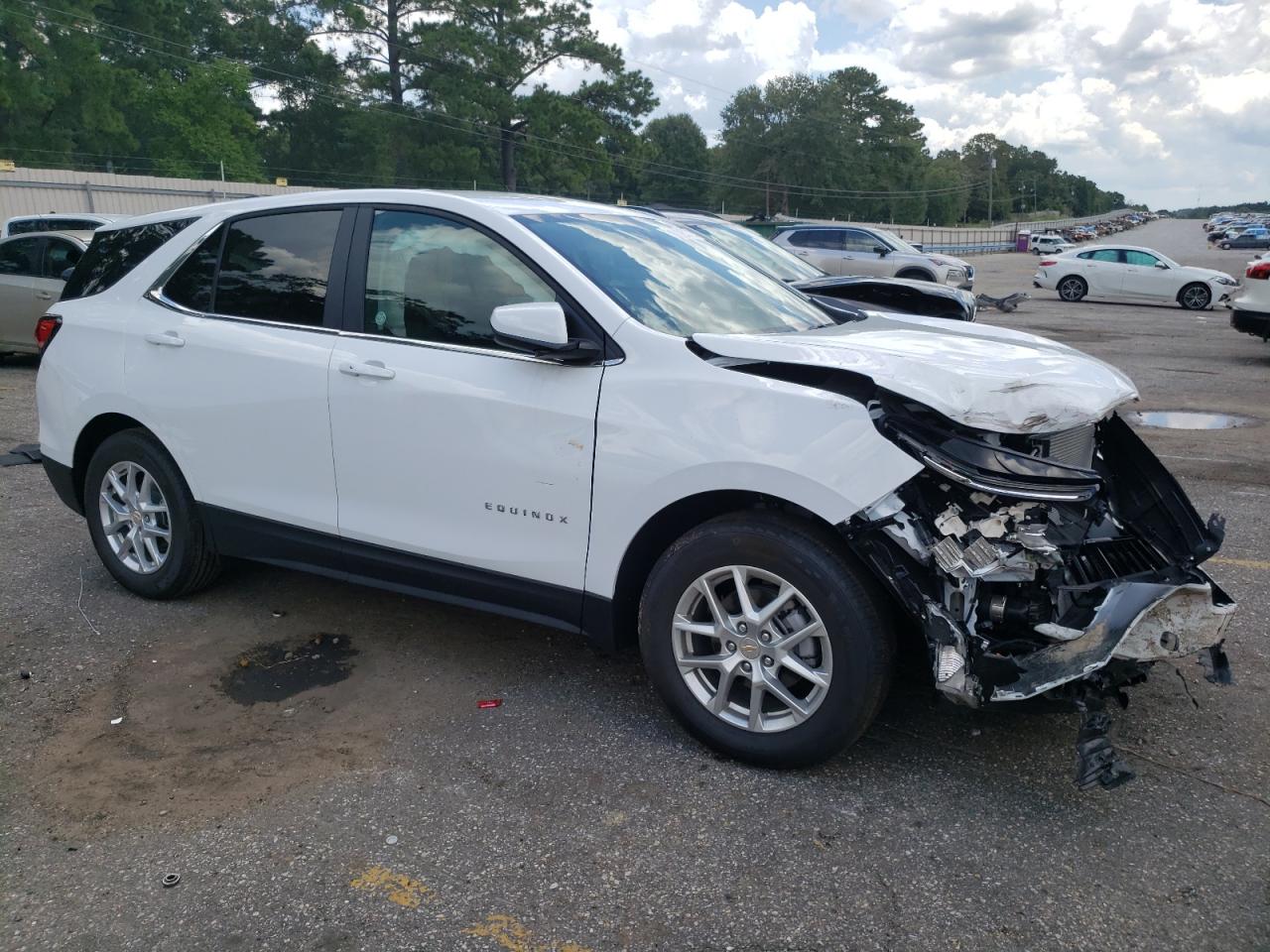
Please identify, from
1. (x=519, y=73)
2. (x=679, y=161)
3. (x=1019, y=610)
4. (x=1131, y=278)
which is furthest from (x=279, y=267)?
(x=679, y=161)

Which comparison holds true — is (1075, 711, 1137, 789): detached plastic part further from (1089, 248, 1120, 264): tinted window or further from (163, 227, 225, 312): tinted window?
(1089, 248, 1120, 264): tinted window

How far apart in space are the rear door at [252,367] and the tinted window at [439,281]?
0.21 meters

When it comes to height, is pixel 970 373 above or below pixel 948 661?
above

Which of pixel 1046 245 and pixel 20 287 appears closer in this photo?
pixel 20 287

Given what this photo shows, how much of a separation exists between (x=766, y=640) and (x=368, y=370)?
6.09 feet

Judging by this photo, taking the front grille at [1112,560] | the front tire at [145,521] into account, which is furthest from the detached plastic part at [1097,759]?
the front tire at [145,521]

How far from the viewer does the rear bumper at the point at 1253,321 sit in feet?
43.0

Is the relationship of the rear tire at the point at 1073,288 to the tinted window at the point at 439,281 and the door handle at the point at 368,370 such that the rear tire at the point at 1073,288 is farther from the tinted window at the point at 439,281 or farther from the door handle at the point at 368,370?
the door handle at the point at 368,370

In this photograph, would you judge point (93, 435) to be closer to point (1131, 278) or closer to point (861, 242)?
point (861, 242)

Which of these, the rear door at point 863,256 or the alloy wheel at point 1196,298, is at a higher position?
the rear door at point 863,256

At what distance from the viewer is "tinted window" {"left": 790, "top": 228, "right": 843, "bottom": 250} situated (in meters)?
23.8

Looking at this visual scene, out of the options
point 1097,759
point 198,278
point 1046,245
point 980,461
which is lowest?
point 1046,245

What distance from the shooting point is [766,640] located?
3342 millimetres

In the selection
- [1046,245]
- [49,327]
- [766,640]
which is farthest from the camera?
[1046,245]
